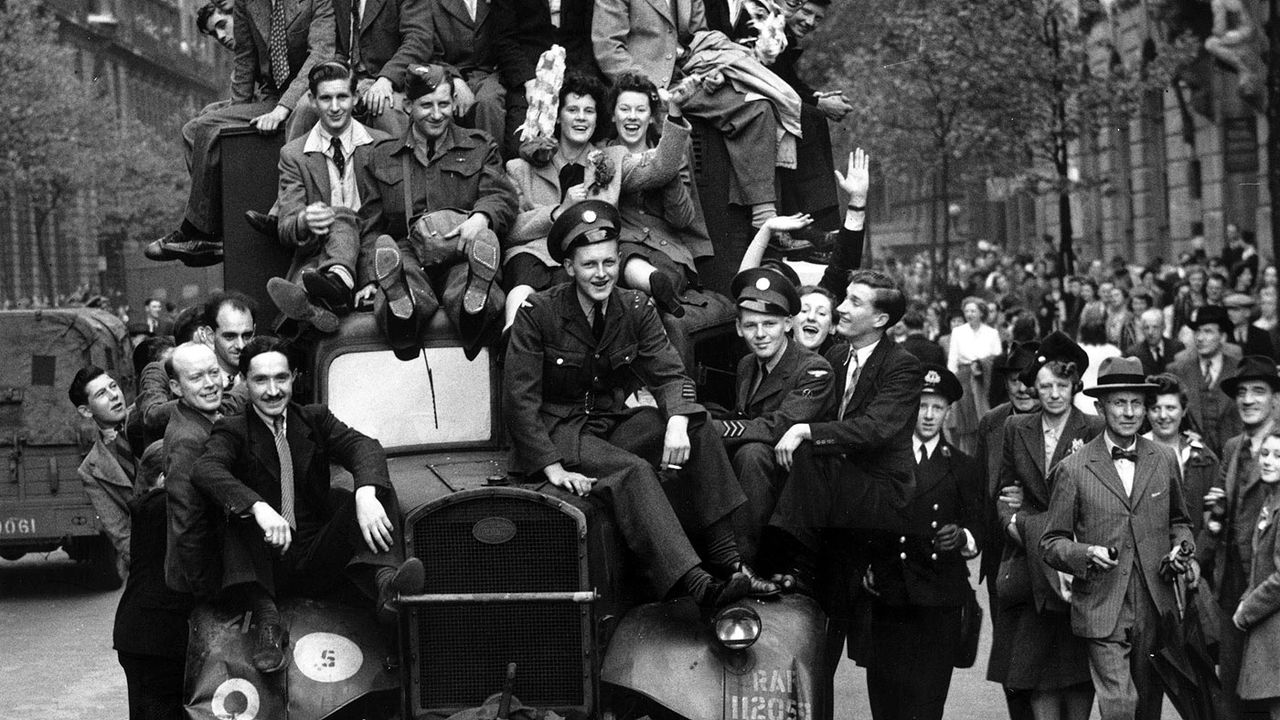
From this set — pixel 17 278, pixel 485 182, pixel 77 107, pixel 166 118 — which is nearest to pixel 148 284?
pixel 77 107

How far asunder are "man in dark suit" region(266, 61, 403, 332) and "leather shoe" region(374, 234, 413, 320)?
0.95 ft

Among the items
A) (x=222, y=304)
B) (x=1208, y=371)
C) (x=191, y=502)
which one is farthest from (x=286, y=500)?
(x=1208, y=371)

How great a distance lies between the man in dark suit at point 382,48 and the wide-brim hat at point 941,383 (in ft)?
9.90

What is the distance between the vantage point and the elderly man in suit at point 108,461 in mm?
11414

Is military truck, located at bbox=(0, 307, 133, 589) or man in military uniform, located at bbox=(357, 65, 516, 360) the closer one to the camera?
man in military uniform, located at bbox=(357, 65, 516, 360)

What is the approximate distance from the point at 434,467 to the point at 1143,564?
3.19 m

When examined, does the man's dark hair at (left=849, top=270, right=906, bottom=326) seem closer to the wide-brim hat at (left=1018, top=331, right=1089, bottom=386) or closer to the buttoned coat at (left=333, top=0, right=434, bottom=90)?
the wide-brim hat at (left=1018, top=331, right=1089, bottom=386)

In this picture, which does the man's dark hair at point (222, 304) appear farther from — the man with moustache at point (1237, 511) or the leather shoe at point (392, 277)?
the man with moustache at point (1237, 511)

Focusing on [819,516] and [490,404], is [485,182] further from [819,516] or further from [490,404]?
[819,516]

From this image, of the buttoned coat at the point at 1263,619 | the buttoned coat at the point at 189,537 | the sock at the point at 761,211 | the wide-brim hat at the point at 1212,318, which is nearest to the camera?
the buttoned coat at the point at 189,537

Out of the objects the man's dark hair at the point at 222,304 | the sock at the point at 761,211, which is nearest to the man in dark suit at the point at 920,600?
the sock at the point at 761,211

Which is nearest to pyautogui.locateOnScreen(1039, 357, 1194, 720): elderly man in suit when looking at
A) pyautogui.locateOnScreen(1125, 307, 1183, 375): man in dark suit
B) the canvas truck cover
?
pyautogui.locateOnScreen(1125, 307, 1183, 375): man in dark suit

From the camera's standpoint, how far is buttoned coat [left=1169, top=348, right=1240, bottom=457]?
14.7m

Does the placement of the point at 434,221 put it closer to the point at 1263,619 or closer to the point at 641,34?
the point at 641,34
